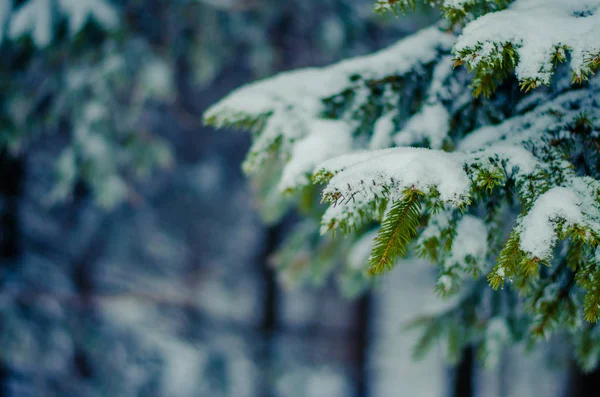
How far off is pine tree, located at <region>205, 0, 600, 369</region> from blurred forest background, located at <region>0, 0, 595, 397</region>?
1.12 metres

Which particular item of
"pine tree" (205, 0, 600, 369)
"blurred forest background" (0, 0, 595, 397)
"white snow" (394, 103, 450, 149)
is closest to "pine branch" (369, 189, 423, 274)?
"pine tree" (205, 0, 600, 369)

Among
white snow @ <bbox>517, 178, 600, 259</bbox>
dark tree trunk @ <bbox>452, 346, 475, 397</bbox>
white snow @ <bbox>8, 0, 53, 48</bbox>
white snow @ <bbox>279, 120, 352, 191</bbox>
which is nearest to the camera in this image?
white snow @ <bbox>517, 178, 600, 259</bbox>

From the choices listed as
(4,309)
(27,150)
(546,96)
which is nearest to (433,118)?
(546,96)

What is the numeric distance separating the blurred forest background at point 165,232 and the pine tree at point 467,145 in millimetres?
1121

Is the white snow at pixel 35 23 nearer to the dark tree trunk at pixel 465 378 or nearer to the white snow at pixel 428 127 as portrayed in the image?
the white snow at pixel 428 127

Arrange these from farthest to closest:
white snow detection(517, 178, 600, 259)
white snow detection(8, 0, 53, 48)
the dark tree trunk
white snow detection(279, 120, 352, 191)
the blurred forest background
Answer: the dark tree trunk
the blurred forest background
white snow detection(8, 0, 53, 48)
white snow detection(279, 120, 352, 191)
white snow detection(517, 178, 600, 259)

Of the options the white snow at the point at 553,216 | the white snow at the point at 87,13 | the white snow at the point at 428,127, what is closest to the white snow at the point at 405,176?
the white snow at the point at 553,216

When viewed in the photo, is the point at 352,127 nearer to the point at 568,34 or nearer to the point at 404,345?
the point at 568,34

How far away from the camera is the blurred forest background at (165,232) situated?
8.26 ft

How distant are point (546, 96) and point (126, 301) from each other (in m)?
4.02

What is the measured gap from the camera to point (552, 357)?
233 centimetres

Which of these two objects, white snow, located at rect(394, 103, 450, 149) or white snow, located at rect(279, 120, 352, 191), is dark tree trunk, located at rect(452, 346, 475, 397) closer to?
white snow, located at rect(394, 103, 450, 149)

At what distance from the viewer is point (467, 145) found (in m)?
0.94

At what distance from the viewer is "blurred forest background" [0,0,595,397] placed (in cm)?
252
